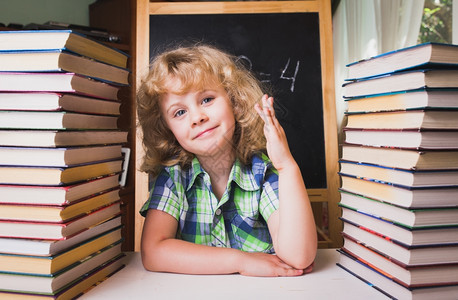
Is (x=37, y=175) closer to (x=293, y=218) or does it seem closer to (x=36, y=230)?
(x=36, y=230)

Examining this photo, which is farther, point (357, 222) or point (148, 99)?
point (148, 99)

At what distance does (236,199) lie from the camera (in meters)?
1.12

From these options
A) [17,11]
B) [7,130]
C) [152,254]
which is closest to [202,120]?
[152,254]

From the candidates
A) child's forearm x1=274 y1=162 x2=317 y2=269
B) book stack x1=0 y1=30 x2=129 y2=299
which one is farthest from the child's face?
book stack x1=0 y1=30 x2=129 y2=299

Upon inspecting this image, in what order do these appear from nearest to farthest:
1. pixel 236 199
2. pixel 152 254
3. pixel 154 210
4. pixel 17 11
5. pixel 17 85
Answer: pixel 17 85 → pixel 152 254 → pixel 154 210 → pixel 236 199 → pixel 17 11

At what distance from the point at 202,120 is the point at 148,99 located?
0.24m

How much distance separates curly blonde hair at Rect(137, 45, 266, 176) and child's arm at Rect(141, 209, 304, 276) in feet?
1.00

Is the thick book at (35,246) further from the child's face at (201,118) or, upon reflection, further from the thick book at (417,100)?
the thick book at (417,100)

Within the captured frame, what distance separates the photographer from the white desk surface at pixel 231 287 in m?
0.73

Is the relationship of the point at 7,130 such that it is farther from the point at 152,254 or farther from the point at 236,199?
the point at 236,199

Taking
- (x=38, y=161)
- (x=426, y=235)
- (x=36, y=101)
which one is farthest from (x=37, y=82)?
(x=426, y=235)

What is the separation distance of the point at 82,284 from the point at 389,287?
22.9 inches

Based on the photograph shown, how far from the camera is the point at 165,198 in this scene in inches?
39.7

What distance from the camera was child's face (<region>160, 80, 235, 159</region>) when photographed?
1.00m
